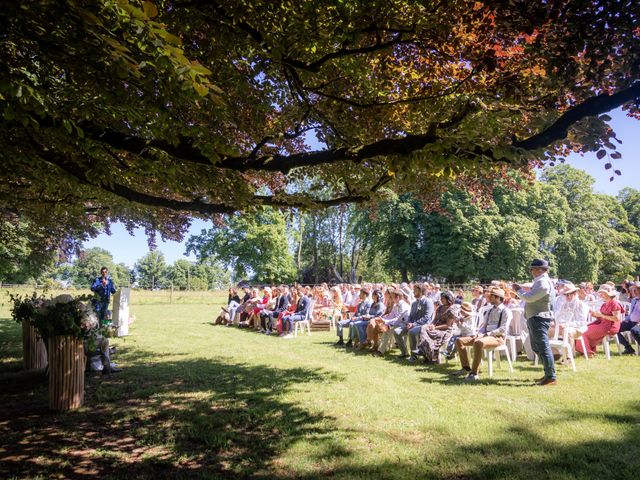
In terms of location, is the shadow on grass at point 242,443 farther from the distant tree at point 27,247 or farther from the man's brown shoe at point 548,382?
the distant tree at point 27,247

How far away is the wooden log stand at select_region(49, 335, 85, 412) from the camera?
5609 millimetres

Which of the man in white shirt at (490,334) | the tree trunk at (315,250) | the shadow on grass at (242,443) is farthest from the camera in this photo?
the tree trunk at (315,250)

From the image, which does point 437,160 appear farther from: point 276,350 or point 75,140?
point 276,350

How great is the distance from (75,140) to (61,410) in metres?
3.71

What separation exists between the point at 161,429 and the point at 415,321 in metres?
6.23

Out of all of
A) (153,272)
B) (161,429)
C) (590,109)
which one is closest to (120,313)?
(161,429)

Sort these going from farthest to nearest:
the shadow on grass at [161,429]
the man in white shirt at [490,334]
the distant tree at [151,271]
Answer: the distant tree at [151,271]
the man in white shirt at [490,334]
the shadow on grass at [161,429]

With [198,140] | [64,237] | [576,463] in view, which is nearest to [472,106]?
[198,140]

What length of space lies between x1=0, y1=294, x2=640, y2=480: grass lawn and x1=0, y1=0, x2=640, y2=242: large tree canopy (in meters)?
2.84

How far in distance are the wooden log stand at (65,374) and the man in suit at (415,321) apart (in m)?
6.43

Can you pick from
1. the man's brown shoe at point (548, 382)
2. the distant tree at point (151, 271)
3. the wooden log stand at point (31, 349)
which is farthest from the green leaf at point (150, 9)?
the distant tree at point (151, 271)

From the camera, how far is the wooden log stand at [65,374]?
561 cm

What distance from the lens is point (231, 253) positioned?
4872 cm

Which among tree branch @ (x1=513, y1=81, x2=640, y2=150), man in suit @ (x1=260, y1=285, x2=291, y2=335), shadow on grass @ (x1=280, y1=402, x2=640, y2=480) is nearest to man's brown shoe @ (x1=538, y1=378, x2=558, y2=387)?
shadow on grass @ (x1=280, y1=402, x2=640, y2=480)
